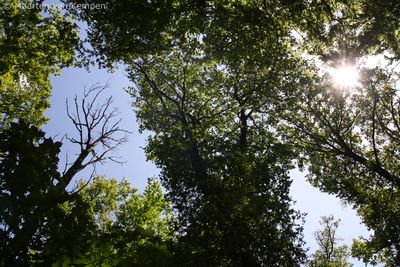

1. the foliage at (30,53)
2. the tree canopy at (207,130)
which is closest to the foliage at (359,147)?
the tree canopy at (207,130)

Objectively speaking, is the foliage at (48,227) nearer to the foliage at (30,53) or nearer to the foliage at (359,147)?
the foliage at (30,53)

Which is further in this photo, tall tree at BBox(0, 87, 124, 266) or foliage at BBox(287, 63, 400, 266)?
foliage at BBox(287, 63, 400, 266)

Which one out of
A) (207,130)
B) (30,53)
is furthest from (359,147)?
(30,53)

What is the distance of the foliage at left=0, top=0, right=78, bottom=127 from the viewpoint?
12742 millimetres

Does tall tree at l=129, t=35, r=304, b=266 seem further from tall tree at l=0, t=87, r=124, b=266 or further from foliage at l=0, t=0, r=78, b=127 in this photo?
tall tree at l=0, t=87, r=124, b=266

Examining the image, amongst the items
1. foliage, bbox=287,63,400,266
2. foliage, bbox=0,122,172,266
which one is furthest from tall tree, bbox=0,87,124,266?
foliage, bbox=287,63,400,266

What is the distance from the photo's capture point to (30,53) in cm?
1504

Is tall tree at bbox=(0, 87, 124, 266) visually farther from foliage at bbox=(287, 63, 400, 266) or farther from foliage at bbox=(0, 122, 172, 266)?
foliage at bbox=(287, 63, 400, 266)

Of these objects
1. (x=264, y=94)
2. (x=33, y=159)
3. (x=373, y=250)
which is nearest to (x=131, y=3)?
(x=33, y=159)

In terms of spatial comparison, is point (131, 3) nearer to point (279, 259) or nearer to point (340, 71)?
point (279, 259)

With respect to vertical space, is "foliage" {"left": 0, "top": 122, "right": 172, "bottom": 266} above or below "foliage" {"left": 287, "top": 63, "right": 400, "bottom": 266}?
below

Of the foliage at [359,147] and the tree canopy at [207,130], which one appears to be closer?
the tree canopy at [207,130]

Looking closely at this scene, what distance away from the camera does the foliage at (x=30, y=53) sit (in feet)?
41.8

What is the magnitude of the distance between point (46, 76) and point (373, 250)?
20.8 m
